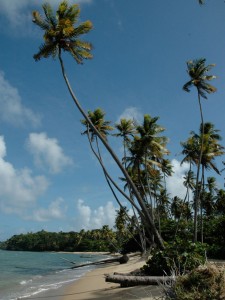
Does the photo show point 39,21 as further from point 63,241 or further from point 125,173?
point 63,241

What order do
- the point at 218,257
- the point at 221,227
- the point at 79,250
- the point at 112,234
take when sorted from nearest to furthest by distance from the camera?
1. the point at 218,257
2. the point at 221,227
3. the point at 112,234
4. the point at 79,250

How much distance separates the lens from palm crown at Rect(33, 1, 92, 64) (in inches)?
715

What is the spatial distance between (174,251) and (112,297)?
14.0ft

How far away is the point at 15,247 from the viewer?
152250 mm

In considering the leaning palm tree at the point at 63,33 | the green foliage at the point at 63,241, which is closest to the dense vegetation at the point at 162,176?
the leaning palm tree at the point at 63,33

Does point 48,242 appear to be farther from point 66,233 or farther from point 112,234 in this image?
point 112,234

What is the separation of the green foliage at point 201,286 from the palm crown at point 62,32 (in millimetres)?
15303

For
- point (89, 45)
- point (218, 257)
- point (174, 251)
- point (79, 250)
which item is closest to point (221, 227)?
point (218, 257)

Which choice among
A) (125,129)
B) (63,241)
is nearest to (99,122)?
(125,129)

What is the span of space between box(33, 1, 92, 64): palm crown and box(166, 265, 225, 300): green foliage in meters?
15.3

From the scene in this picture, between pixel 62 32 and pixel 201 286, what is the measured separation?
616 inches

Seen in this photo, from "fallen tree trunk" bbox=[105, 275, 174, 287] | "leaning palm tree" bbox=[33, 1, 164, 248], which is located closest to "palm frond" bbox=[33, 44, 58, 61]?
"leaning palm tree" bbox=[33, 1, 164, 248]

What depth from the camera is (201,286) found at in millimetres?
5383

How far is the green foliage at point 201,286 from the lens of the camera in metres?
5.16
